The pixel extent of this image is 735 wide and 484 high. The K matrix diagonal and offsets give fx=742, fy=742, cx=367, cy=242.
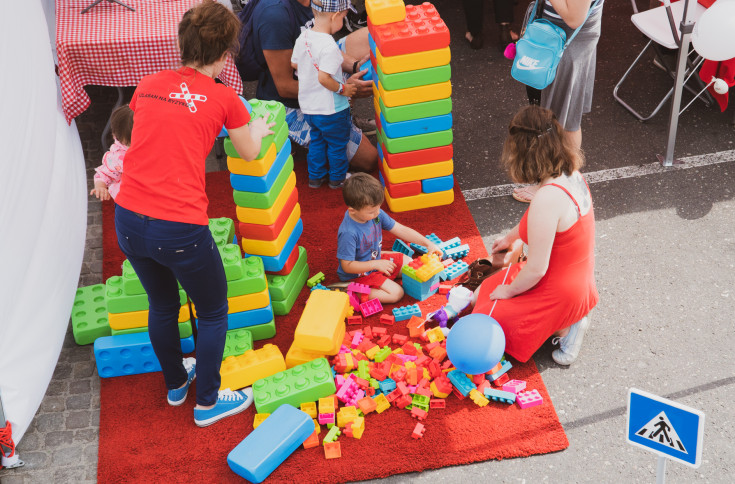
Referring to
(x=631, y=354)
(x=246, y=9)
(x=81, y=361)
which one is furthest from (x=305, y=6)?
(x=631, y=354)

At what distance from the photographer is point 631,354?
412 cm

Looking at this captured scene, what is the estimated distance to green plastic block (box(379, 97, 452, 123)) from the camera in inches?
193

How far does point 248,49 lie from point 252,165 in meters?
1.77

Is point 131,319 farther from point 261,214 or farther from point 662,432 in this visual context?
point 662,432

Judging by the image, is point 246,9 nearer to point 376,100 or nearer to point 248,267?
point 376,100

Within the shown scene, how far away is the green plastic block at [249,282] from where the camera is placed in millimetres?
4180

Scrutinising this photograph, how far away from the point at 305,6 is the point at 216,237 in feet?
6.59

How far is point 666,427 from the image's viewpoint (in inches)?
102

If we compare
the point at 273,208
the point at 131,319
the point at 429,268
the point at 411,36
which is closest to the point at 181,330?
the point at 131,319

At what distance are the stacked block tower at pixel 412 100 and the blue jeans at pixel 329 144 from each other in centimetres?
27

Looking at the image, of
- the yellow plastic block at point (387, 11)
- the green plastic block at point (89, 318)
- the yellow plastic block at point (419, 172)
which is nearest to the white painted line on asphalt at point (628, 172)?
the yellow plastic block at point (419, 172)

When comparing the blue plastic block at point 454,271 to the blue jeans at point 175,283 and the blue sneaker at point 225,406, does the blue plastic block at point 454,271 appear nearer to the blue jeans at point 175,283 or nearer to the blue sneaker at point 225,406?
the blue sneaker at point 225,406

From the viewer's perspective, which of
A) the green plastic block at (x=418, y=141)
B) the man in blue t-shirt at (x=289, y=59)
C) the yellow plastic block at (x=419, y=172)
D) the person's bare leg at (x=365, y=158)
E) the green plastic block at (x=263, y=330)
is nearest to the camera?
the green plastic block at (x=263, y=330)

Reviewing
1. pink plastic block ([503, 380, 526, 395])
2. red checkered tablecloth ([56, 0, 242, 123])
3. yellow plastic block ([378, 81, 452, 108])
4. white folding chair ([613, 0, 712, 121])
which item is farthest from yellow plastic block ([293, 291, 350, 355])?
white folding chair ([613, 0, 712, 121])
